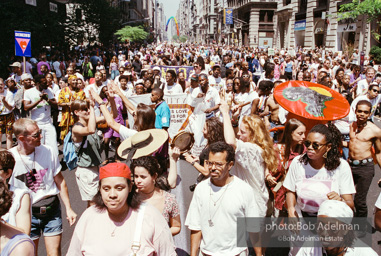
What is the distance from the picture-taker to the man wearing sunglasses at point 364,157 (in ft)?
14.6

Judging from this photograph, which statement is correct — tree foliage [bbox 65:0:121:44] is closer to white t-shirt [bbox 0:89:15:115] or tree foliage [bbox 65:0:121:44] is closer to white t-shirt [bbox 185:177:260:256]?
white t-shirt [bbox 0:89:15:115]

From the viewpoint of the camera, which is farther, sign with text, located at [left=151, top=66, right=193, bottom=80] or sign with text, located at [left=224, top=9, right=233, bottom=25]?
sign with text, located at [left=224, top=9, right=233, bottom=25]

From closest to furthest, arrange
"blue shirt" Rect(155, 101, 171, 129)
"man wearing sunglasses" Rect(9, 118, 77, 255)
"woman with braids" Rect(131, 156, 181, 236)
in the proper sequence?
"woman with braids" Rect(131, 156, 181, 236) → "man wearing sunglasses" Rect(9, 118, 77, 255) → "blue shirt" Rect(155, 101, 171, 129)

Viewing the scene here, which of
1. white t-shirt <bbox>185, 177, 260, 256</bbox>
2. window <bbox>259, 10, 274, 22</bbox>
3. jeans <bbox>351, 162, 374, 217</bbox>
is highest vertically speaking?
window <bbox>259, 10, 274, 22</bbox>

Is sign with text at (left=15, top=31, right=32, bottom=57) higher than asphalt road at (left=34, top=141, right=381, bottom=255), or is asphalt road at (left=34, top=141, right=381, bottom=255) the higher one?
sign with text at (left=15, top=31, right=32, bottom=57)

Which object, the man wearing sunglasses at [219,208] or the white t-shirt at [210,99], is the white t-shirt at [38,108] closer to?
the white t-shirt at [210,99]

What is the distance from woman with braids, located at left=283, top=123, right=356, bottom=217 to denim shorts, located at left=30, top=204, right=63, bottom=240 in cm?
246

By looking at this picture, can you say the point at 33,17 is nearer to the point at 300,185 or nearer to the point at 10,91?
the point at 10,91

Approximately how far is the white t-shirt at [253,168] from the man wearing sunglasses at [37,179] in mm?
1906

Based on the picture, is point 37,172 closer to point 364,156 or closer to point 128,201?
point 128,201

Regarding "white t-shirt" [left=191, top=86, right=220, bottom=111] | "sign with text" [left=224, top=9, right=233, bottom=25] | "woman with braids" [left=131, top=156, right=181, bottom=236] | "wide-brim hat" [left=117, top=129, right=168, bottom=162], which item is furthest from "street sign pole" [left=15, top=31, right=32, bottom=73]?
"sign with text" [left=224, top=9, right=233, bottom=25]

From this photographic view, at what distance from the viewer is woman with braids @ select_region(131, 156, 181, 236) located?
3025 mm

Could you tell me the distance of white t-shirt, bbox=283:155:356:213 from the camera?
9.97 ft

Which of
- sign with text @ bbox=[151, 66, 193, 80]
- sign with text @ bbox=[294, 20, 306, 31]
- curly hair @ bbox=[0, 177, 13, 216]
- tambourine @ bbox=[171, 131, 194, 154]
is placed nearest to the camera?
curly hair @ bbox=[0, 177, 13, 216]
